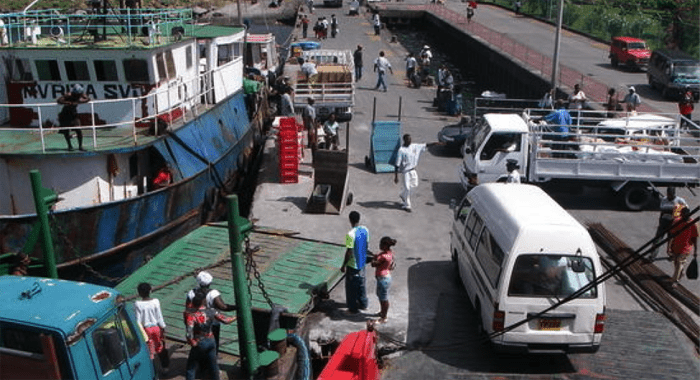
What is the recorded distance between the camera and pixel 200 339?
8.01 meters

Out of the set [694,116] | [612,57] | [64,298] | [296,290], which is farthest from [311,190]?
[612,57]

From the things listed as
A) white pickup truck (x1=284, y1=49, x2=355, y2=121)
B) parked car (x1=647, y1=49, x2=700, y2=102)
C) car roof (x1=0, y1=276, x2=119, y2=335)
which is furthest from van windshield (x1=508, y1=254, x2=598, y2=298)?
parked car (x1=647, y1=49, x2=700, y2=102)

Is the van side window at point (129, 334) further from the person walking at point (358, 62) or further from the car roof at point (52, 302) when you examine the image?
the person walking at point (358, 62)

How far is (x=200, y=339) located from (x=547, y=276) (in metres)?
4.48

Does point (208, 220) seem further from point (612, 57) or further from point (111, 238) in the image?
point (612, 57)

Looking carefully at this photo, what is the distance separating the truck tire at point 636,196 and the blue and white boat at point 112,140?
9.75 metres

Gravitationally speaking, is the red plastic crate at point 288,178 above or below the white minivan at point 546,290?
below

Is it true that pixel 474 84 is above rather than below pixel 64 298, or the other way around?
below

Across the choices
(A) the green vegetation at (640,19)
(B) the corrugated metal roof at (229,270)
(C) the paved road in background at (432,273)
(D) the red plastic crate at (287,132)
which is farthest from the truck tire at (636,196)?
(A) the green vegetation at (640,19)

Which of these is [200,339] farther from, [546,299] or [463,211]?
[463,211]

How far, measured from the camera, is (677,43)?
129 feet

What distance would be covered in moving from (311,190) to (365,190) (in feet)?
4.53

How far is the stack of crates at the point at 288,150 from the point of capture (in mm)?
17359

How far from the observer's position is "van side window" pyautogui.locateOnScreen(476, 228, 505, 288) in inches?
374
